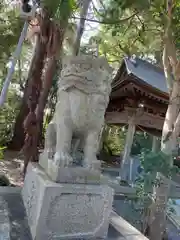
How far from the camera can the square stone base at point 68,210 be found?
190 centimetres

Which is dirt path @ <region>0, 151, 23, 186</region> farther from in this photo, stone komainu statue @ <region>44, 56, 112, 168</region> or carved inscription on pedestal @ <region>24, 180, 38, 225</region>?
stone komainu statue @ <region>44, 56, 112, 168</region>

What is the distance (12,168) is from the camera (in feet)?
20.6

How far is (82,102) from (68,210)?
34.5 inches

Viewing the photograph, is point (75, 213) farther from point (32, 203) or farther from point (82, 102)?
point (82, 102)

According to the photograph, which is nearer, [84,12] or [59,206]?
[59,206]

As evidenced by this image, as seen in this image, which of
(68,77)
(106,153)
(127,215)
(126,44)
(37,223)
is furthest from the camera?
(106,153)

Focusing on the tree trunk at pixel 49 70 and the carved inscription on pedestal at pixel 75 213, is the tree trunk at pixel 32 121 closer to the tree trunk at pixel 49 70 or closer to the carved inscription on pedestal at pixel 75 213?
the tree trunk at pixel 49 70

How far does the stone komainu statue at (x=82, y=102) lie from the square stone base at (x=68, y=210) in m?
0.23

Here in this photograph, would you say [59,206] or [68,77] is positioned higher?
[68,77]

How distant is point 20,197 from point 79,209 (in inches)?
41.2

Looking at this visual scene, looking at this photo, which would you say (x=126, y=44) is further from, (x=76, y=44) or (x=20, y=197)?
(x=20, y=197)

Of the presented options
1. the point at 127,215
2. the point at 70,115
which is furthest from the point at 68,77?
the point at 127,215

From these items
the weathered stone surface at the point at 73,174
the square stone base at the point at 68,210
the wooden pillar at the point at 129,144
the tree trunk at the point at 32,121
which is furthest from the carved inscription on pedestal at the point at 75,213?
the wooden pillar at the point at 129,144

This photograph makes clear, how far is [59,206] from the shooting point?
1948mm
